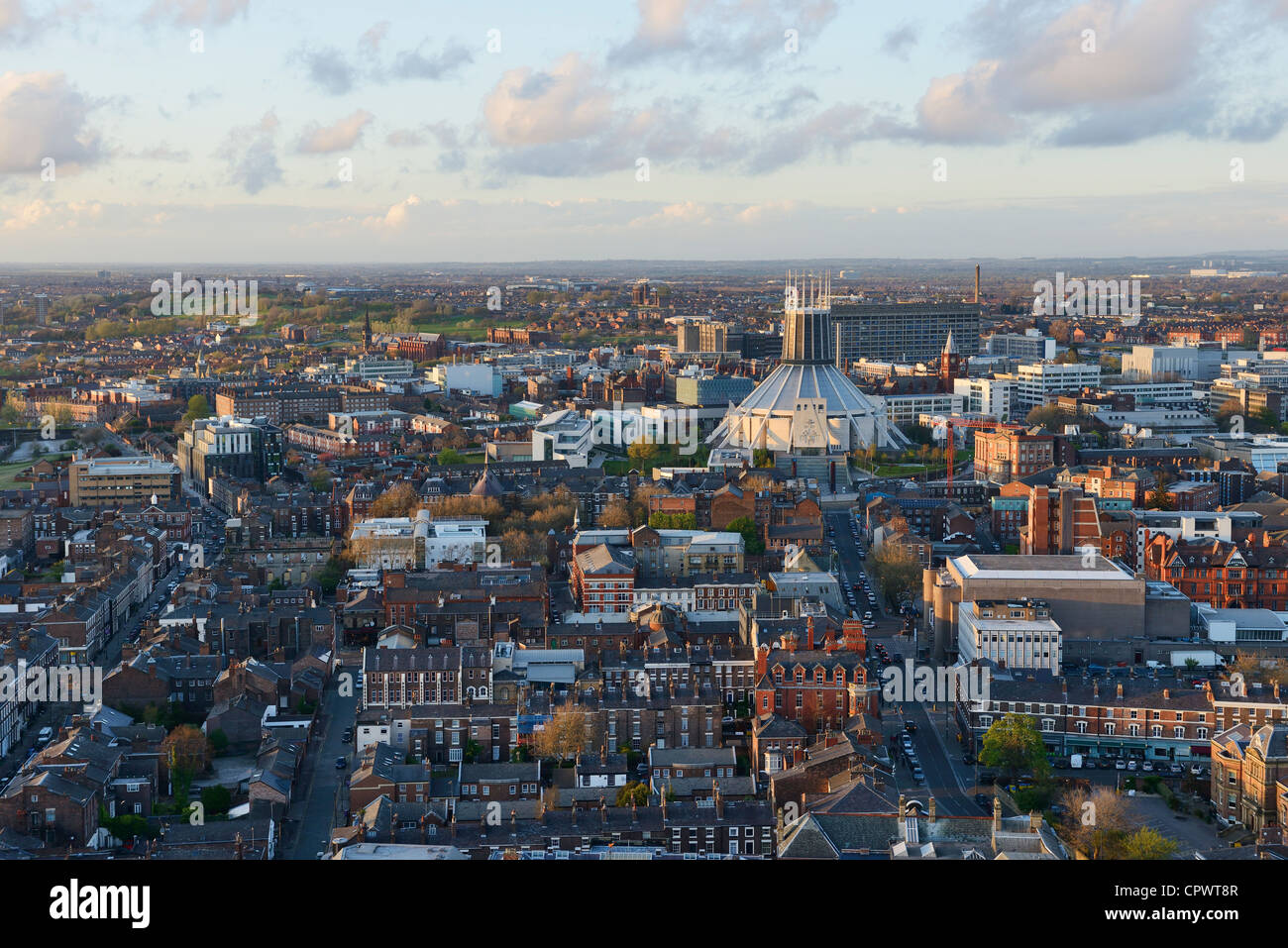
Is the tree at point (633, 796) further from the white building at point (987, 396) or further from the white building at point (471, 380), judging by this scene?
the white building at point (471, 380)

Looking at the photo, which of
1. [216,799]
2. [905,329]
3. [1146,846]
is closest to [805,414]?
[216,799]

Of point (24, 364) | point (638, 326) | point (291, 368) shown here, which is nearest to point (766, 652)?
point (291, 368)

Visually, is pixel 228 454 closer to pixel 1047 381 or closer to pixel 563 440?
pixel 563 440

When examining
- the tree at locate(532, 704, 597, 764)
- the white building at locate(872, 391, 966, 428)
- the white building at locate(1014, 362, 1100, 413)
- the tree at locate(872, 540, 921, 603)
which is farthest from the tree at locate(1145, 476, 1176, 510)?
the white building at locate(1014, 362, 1100, 413)
